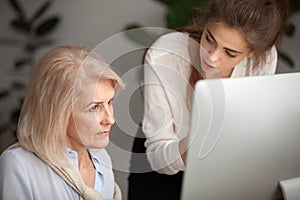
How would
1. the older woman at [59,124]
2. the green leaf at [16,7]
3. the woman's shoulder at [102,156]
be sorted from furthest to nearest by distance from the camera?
the green leaf at [16,7]
the woman's shoulder at [102,156]
the older woman at [59,124]

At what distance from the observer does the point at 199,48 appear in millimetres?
1218

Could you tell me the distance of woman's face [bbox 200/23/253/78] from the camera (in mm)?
1125

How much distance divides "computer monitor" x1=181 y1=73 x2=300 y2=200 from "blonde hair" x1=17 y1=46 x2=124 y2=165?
21 cm

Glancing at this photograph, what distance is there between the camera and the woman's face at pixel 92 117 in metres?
0.85

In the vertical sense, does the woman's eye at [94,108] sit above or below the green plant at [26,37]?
above

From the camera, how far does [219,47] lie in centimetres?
113

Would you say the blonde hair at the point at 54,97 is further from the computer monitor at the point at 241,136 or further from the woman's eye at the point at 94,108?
the computer monitor at the point at 241,136

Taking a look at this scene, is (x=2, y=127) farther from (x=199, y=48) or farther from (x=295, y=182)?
(x=295, y=182)

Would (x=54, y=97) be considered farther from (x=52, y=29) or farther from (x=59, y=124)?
(x=52, y=29)

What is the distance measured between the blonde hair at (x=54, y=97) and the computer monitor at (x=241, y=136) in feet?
0.70

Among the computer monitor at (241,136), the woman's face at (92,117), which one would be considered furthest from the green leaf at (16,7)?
the computer monitor at (241,136)

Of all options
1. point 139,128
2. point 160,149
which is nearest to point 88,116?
point 160,149

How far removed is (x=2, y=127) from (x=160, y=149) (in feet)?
3.80

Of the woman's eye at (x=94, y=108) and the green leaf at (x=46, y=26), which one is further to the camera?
the green leaf at (x=46, y=26)
